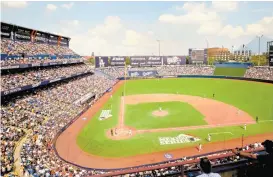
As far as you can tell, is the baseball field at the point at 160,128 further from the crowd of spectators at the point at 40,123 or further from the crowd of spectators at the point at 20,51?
the crowd of spectators at the point at 20,51

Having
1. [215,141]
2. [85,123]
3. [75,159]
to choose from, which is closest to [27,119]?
[85,123]

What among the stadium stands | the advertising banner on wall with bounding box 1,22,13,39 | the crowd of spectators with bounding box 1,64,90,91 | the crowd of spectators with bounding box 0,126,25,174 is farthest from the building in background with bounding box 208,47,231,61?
the crowd of spectators with bounding box 0,126,25,174

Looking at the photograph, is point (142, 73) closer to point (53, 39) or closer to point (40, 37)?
point (53, 39)

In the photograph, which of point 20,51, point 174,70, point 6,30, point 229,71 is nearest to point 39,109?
point 20,51

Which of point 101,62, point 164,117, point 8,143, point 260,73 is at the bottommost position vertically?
point 164,117

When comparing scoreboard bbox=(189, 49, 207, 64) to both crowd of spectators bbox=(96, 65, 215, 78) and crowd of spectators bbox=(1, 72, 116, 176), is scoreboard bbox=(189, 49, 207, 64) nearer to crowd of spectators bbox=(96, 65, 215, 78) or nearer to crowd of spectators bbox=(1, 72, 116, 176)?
crowd of spectators bbox=(96, 65, 215, 78)

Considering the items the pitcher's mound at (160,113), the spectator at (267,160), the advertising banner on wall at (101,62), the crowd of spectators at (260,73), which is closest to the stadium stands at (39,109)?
the spectator at (267,160)
